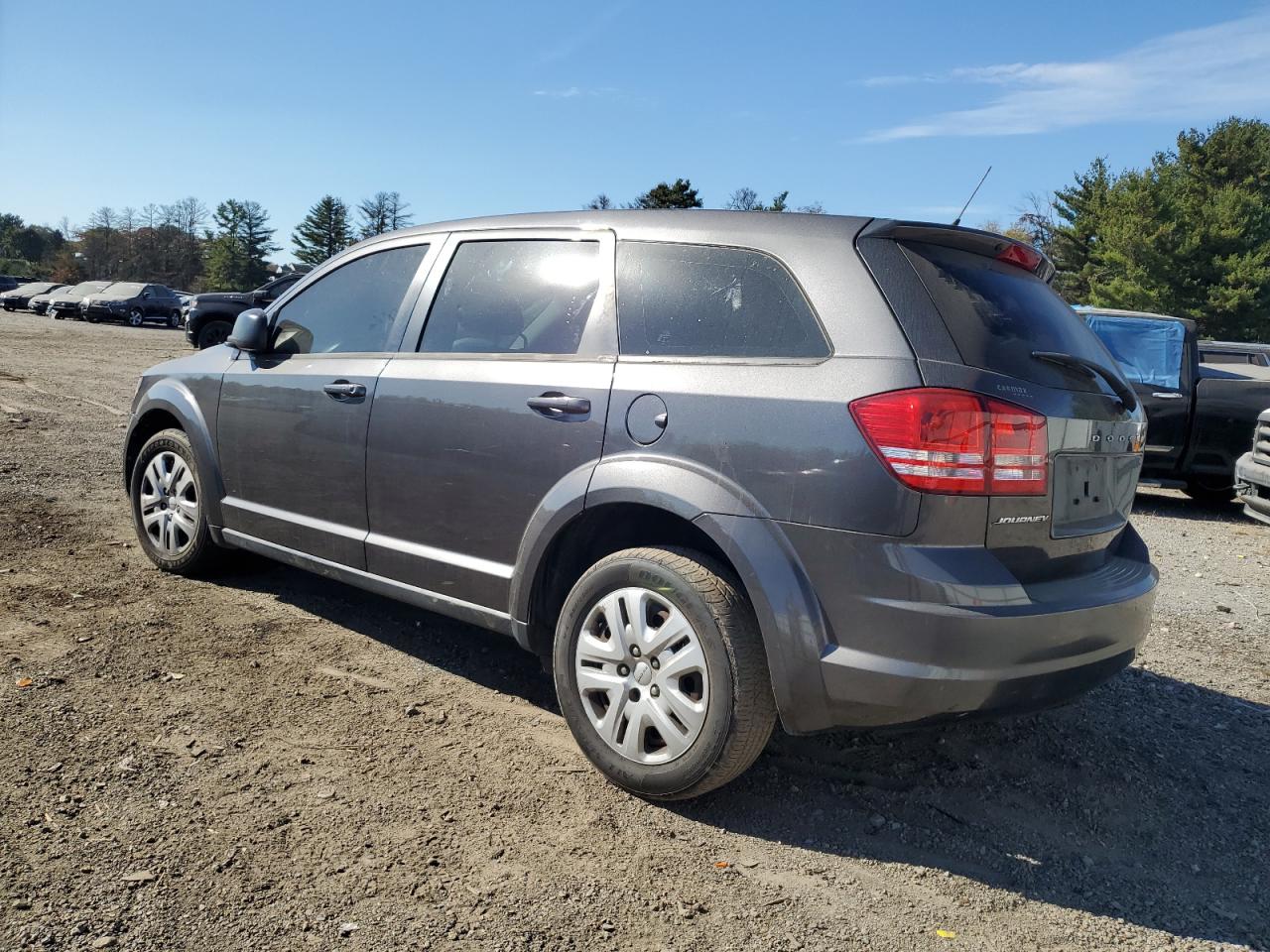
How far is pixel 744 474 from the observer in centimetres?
281

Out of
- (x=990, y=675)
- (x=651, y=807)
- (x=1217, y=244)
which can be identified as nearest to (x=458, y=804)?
(x=651, y=807)

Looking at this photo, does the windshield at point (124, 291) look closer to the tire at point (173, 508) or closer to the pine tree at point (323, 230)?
the tire at point (173, 508)

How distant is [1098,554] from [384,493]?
99.4 inches

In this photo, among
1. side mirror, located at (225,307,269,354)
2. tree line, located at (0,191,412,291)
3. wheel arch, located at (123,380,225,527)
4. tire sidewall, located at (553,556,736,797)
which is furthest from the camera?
tree line, located at (0,191,412,291)

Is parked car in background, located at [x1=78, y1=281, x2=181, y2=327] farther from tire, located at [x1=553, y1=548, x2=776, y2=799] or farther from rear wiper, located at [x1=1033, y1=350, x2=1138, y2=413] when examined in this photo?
rear wiper, located at [x1=1033, y1=350, x2=1138, y2=413]

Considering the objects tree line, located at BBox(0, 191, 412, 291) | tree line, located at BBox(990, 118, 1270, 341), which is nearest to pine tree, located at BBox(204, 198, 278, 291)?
tree line, located at BBox(0, 191, 412, 291)

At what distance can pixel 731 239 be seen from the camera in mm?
3102

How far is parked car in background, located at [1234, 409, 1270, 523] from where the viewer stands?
732cm

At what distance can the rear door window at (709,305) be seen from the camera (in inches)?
115

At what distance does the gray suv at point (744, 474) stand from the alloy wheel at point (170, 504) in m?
1.32

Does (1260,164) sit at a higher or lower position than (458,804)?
higher

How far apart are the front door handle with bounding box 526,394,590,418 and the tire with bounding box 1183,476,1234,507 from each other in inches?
334

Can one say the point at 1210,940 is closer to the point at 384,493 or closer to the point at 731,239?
the point at 731,239

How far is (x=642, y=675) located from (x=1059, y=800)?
1.48m
